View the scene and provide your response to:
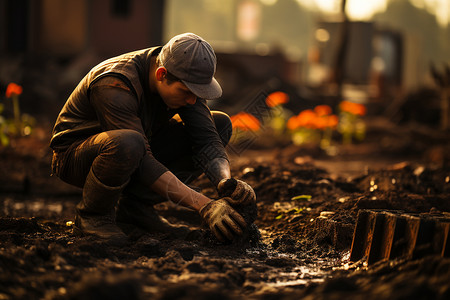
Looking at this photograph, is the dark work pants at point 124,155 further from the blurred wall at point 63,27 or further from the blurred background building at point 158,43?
the blurred wall at point 63,27

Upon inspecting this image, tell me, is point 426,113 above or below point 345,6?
below

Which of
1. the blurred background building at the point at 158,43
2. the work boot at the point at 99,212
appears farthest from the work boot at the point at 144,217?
the blurred background building at the point at 158,43

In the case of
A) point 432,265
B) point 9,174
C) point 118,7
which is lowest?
point 9,174

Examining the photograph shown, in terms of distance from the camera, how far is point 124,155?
316 centimetres

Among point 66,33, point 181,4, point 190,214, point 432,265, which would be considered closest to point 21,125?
point 190,214

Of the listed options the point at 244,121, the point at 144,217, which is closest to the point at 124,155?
the point at 144,217

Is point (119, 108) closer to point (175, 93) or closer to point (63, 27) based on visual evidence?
point (175, 93)

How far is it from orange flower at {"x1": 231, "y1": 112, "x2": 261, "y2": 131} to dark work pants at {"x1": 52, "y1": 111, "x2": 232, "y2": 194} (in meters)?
2.59

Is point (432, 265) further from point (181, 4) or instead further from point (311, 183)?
point (181, 4)

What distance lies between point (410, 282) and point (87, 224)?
6.36ft

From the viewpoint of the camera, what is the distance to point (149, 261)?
297 cm

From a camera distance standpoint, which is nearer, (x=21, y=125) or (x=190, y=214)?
(x=190, y=214)

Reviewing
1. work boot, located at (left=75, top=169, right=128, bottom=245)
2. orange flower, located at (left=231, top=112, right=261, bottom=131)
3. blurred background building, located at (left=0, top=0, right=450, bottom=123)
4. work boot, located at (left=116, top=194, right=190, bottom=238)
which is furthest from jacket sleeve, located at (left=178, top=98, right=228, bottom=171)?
blurred background building, located at (left=0, top=0, right=450, bottom=123)

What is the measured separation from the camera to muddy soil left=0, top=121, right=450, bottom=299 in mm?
2346
